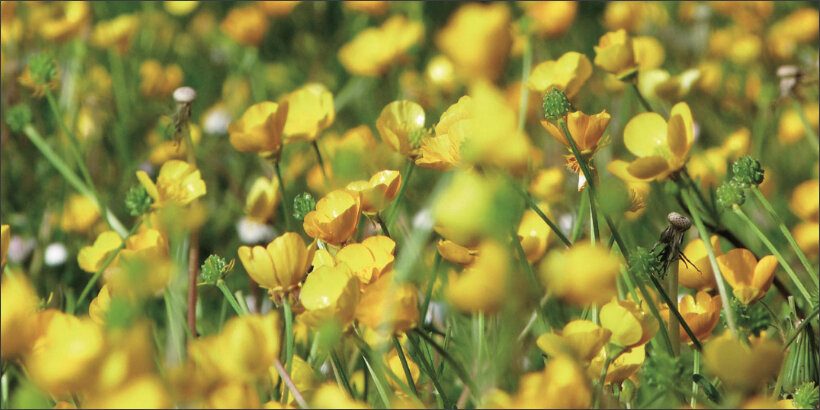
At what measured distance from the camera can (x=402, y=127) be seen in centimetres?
91

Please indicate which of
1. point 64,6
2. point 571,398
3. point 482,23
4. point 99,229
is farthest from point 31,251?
point 571,398

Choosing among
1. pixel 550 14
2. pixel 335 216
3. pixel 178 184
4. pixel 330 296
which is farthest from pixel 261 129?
pixel 550 14

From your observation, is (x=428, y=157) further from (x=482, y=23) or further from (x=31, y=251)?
(x=31, y=251)

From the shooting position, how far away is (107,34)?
1833mm

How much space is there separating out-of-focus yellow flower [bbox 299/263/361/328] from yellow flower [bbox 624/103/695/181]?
1.01 ft

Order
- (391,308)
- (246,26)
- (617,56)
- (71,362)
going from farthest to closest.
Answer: (246,26) → (617,56) → (391,308) → (71,362)

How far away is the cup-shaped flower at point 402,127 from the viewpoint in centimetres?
90

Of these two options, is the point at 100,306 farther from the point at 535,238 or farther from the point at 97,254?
the point at 535,238

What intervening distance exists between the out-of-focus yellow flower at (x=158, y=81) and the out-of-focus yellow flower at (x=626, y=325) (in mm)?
1257

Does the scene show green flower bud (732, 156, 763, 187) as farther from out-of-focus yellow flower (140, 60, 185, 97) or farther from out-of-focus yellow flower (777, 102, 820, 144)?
out-of-focus yellow flower (140, 60, 185, 97)

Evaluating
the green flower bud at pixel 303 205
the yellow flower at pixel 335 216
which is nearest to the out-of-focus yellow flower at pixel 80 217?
the green flower bud at pixel 303 205

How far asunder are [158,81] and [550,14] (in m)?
0.67

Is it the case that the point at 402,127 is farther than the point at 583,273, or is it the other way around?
the point at 402,127

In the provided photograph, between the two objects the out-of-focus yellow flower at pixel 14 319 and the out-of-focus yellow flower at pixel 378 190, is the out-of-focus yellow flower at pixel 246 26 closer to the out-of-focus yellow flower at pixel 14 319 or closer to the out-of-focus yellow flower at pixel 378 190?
the out-of-focus yellow flower at pixel 378 190
